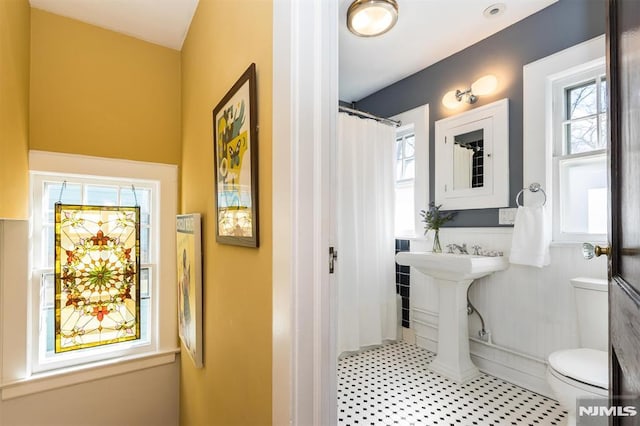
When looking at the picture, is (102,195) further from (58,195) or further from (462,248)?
(462,248)

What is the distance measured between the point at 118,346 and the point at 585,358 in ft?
8.88

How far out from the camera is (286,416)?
81 centimetres

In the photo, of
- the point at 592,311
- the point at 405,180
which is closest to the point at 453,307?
the point at 592,311

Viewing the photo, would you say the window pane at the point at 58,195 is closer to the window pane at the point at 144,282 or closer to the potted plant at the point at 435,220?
the window pane at the point at 144,282

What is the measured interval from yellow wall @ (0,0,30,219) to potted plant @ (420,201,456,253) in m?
2.68

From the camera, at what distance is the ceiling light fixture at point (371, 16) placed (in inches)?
A: 75.2

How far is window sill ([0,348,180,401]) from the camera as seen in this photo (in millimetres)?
1723

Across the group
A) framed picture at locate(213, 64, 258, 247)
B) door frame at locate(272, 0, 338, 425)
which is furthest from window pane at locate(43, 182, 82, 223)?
door frame at locate(272, 0, 338, 425)

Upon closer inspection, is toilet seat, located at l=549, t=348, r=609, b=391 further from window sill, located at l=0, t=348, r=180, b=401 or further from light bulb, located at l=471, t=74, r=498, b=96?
window sill, located at l=0, t=348, r=180, b=401

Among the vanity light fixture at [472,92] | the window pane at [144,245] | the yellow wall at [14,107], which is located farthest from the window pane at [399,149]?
the yellow wall at [14,107]

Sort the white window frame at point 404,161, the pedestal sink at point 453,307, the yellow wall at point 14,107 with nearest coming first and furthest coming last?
the yellow wall at point 14,107 → the pedestal sink at point 453,307 → the white window frame at point 404,161

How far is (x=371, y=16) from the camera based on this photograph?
6.55ft

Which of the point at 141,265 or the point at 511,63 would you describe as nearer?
the point at 141,265

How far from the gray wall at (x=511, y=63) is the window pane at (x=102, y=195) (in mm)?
2492
